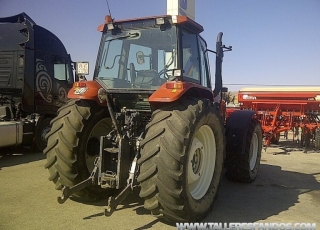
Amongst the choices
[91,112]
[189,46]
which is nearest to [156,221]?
[91,112]

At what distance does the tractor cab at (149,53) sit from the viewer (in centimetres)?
389

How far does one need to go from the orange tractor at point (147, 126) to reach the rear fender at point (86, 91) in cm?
1

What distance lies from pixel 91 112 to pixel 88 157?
58 centimetres

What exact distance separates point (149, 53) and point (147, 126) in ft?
4.26

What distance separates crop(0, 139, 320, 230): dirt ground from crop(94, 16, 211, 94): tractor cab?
1556mm

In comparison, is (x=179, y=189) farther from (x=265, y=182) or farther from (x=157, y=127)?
(x=265, y=182)

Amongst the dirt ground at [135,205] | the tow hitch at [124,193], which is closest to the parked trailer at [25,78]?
the dirt ground at [135,205]

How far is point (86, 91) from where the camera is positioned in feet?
12.7

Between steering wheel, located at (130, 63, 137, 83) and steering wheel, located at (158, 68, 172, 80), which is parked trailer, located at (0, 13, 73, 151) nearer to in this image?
steering wheel, located at (130, 63, 137, 83)

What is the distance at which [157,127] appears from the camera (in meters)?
3.18

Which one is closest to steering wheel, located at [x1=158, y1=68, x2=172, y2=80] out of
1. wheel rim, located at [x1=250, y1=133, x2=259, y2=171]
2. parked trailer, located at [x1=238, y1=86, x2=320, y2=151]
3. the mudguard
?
the mudguard

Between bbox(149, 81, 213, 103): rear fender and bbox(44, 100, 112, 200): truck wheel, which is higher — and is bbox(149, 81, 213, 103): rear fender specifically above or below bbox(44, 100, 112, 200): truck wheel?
above

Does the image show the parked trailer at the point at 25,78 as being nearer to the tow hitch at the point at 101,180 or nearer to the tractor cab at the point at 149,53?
the tractor cab at the point at 149,53

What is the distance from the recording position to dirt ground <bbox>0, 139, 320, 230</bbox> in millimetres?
3432
